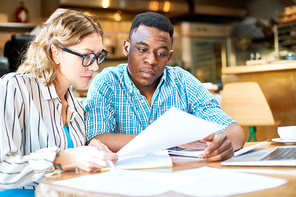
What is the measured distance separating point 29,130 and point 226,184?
639 millimetres

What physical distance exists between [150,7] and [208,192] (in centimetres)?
516

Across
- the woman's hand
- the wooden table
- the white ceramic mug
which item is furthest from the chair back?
the woman's hand

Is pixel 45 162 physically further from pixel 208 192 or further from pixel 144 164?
pixel 208 192

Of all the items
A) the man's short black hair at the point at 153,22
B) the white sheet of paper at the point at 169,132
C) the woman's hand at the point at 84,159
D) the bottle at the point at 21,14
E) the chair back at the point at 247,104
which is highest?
the bottle at the point at 21,14

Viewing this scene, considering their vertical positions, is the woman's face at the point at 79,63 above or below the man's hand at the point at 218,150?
above

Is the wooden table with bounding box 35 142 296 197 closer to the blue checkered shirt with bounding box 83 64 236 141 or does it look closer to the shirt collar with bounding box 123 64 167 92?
the blue checkered shirt with bounding box 83 64 236 141

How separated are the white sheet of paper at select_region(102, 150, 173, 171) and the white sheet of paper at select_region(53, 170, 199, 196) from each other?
6 cm

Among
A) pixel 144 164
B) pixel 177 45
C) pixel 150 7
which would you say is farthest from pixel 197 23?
pixel 144 164

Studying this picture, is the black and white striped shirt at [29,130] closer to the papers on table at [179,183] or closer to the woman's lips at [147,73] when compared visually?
the papers on table at [179,183]

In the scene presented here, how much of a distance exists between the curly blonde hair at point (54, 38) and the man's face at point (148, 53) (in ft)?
0.78

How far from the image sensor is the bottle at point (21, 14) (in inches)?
184

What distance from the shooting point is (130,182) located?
0.59 meters

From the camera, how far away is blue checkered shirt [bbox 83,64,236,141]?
51.4 inches

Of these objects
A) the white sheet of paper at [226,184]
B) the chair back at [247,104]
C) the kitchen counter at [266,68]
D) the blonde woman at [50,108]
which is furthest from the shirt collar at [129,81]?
the kitchen counter at [266,68]
